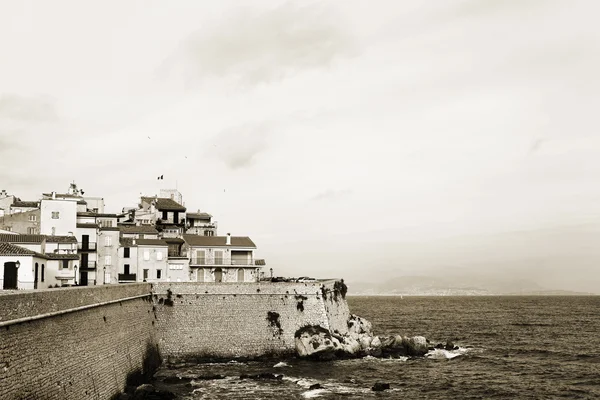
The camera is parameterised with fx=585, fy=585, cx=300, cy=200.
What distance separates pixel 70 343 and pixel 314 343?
2468 centimetres

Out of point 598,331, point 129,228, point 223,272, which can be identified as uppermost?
point 129,228

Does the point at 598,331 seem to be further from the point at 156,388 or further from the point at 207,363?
the point at 156,388

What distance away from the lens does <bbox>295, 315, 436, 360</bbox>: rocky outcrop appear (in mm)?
46250

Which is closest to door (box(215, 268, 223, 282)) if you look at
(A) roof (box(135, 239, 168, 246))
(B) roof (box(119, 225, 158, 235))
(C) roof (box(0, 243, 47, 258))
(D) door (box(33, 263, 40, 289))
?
(A) roof (box(135, 239, 168, 246))

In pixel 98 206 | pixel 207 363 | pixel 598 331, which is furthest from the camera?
pixel 598 331

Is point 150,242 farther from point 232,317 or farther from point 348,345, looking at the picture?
point 348,345

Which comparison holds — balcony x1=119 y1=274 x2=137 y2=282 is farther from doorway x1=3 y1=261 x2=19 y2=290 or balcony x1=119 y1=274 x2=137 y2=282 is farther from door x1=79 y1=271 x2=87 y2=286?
doorway x1=3 y1=261 x2=19 y2=290

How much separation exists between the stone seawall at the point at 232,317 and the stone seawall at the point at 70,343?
674 centimetres

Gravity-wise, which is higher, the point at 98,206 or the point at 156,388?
the point at 98,206

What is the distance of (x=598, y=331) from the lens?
264 feet

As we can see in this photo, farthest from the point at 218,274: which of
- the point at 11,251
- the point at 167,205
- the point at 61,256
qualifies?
the point at 11,251

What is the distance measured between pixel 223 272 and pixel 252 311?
1441 cm

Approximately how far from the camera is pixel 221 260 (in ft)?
203

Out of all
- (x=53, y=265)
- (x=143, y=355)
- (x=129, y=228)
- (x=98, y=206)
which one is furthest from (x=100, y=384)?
(x=98, y=206)
